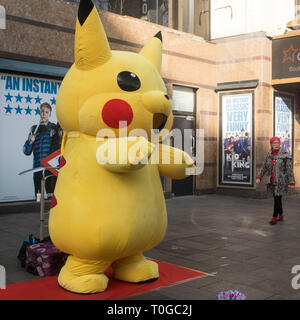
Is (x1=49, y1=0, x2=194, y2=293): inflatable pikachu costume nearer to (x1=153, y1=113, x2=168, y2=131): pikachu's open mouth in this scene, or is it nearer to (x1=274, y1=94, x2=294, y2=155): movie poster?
(x1=153, y1=113, x2=168, y2=131): pikachu's open mouth

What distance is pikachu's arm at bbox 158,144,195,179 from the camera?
4508 millimetres

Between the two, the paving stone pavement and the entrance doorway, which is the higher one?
the entrance doorway

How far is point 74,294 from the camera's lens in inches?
167

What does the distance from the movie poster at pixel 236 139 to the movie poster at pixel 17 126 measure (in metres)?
6.16

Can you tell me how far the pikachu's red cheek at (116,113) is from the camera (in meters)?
4.20

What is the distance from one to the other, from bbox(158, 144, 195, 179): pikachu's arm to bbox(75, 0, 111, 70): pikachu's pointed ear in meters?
1.18

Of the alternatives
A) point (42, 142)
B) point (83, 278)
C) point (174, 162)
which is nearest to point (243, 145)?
point (42, 142)

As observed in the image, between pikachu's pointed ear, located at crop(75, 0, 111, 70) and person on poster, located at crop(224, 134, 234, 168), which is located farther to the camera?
person on poster, located at crop(224, 134, 234, 168)

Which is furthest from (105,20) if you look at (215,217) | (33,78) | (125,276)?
(125,276)

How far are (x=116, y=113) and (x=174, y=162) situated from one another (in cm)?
84

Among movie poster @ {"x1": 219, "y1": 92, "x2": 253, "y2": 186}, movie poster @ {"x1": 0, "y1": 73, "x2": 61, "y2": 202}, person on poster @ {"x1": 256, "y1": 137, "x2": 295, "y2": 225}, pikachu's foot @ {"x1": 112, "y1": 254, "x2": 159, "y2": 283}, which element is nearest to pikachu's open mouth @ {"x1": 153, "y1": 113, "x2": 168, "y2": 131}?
pikachu's foot @ {"x1": 112, "y1": 254, "x2": 159, "y2": 283}

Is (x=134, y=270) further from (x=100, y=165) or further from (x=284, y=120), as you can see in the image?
(x=284, y=120)

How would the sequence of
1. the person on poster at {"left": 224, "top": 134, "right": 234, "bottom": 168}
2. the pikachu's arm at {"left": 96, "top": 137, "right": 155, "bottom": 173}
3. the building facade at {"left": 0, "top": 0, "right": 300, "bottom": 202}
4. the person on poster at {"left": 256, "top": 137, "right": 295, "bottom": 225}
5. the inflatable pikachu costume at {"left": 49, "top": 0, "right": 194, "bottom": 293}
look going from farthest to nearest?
the person on poster at {"left": 224, "top": 134, "right": 234, "bottom": 168} → the building facade at {"left": 0, "top": 0, "right": 300, "bottom": 202} → the person on poster at {"left": 256, "top": 137, "right": 295, "bottom": 225} → the inflatable pikachu costume at {"left": 49, "top": 0, "right": 194, "bottom": 293} → the pikachu's arm at {"left": 96, "top": 137, "right": 155, "bottom": 173}

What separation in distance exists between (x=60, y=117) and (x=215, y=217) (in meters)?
5.79
